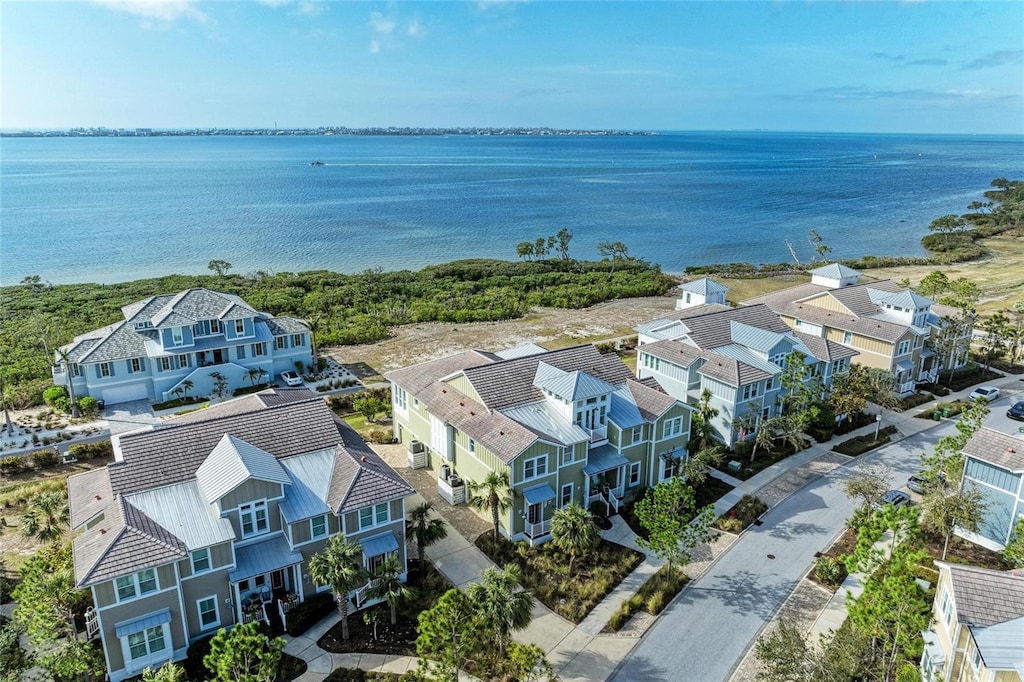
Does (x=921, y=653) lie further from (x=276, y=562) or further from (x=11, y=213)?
(x=11, y=213)

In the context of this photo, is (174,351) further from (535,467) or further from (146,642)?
(535,467)

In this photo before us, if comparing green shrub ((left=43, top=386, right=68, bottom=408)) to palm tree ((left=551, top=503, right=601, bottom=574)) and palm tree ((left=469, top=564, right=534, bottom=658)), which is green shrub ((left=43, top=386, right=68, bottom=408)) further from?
palm tree ((left=469, top=564, right=534, bottom=658))

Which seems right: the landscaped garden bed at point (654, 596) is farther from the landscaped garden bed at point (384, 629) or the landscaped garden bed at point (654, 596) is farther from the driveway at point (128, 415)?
the driveway at point (128, 415)

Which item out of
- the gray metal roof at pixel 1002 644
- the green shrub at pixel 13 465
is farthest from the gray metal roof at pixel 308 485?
the gray metal roof at pixel 1002 644

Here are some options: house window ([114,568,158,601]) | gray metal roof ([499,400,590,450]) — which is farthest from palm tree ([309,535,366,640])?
gray metal roof ([499,400,590,450])

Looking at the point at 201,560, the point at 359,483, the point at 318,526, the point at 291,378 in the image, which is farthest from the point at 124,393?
the point at 359,483

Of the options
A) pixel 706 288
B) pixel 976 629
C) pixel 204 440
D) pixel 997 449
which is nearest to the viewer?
pixel 976 629
